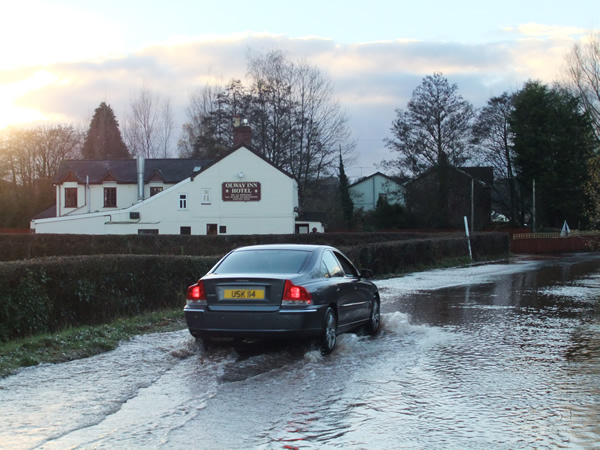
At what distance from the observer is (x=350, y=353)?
31.6 feet

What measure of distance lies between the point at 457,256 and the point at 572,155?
38.9 m

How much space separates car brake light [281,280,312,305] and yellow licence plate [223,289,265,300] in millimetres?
294

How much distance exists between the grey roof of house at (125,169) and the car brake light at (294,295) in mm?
51799

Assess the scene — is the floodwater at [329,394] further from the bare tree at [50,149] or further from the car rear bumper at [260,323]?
the bare tree at [50,149]

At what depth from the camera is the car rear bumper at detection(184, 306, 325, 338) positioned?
8.95 m

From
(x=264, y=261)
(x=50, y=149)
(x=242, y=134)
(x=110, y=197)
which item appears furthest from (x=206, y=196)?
(x=264, y=261)

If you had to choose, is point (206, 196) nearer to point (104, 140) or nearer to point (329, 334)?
point (104, 140)

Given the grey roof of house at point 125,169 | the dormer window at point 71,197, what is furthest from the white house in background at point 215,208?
the grey roof of house at point 125,169

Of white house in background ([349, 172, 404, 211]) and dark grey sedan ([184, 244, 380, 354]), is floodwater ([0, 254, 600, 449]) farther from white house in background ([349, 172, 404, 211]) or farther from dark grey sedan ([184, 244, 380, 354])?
white house in background ([349, 172, 404, 211])

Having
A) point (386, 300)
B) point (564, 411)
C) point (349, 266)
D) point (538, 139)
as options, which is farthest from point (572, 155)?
point (564, 411)

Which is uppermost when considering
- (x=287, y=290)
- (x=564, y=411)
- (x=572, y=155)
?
(x=572, y=155)

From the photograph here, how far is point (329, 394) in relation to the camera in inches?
283

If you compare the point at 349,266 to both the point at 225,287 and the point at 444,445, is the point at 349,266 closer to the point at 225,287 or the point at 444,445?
the point at 225,287

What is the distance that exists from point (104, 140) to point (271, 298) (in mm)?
82900
